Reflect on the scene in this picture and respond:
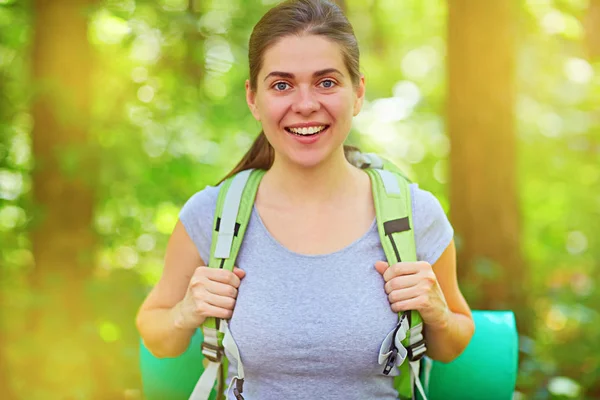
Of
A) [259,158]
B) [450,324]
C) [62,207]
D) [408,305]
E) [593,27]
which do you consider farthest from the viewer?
[593,27]

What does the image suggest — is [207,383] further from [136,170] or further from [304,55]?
[136,170]

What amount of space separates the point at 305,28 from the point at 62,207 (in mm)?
2762

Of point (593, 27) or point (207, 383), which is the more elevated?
point (593, 27)

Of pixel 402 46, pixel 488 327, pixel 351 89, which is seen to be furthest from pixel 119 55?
pixel 402 46

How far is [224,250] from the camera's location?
2.27 metres

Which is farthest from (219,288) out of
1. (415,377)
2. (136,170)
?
(136,170)

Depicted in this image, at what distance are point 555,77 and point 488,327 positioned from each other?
5.63 meters

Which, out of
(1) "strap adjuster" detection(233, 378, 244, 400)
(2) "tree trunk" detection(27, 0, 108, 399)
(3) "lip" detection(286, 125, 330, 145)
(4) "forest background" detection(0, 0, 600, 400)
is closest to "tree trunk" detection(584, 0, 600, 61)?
(4) "forest background" detection(0, 0, 600, 400)

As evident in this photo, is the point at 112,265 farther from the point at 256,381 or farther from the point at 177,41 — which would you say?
the point at 256,381

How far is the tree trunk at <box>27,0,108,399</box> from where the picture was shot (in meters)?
4.30

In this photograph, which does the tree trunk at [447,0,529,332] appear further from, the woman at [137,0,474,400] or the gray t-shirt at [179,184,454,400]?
the gray t-shirt at [179,184,454,400]

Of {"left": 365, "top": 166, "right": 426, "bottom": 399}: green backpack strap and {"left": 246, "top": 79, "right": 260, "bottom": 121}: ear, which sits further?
{"left": 246, "top": 79, "right": 260, "bottom": 121}: ear

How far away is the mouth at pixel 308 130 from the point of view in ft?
7.33

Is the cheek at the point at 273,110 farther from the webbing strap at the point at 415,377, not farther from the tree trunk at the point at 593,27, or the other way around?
the tree trunk at the point at 593,27
